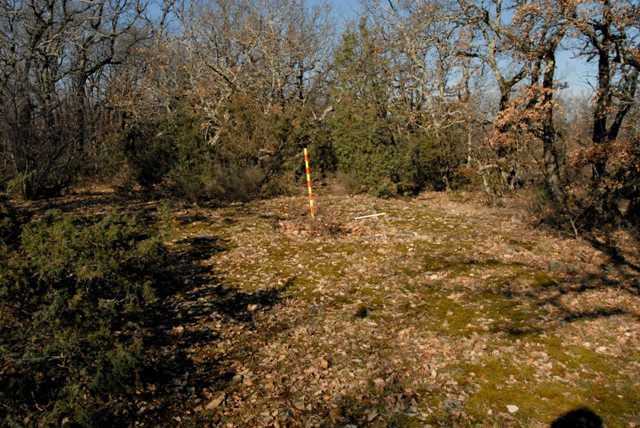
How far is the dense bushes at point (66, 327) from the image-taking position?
11.4ft

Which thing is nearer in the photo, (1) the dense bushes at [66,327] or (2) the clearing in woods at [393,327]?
(1) the dense bushes at [66,327]

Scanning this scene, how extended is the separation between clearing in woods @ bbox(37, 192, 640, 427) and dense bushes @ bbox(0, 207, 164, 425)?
0.44m

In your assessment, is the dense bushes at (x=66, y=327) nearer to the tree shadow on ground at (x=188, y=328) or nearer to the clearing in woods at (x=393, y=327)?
the tree shadow on ground at (x=188, y=328)

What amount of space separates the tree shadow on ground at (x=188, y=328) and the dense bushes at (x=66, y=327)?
0.28 m

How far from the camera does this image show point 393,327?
5336 millimetres

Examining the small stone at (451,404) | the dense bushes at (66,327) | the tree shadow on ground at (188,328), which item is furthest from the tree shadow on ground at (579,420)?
the dense bushes at (66,327)

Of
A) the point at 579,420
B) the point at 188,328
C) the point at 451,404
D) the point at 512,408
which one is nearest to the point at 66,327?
the point at 188,328

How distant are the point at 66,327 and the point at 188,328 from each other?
1582 mm

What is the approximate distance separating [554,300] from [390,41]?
44.5 ft

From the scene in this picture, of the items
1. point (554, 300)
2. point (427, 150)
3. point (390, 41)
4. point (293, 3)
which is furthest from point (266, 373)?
point (293, 3)

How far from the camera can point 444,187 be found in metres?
14.1

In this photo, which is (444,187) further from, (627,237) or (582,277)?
(582,277)

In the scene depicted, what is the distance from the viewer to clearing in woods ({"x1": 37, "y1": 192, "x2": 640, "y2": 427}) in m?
3.85

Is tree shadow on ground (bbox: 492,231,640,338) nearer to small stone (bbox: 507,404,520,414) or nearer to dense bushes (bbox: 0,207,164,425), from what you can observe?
small stone (bbox: 507,404,520,414)
